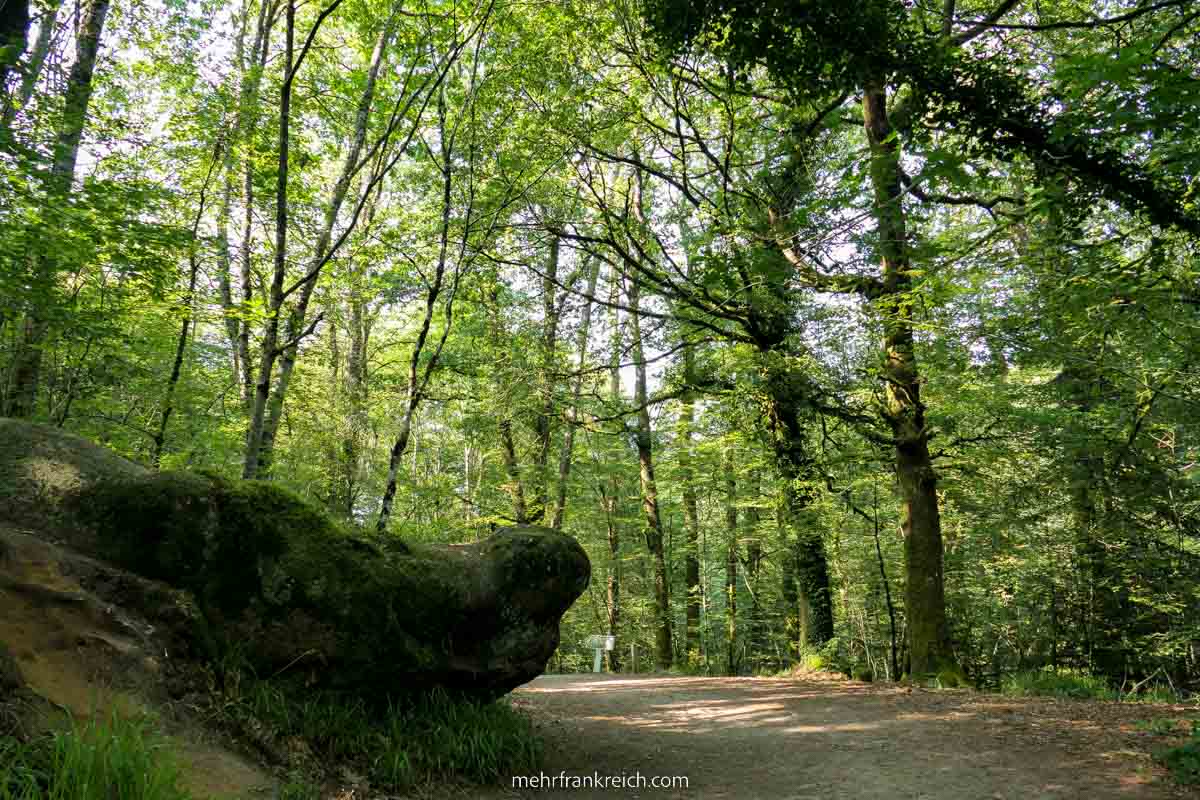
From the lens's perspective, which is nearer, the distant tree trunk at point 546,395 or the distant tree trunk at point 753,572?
the distant tree trunk at point 546,395

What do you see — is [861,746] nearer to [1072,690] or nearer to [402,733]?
[402,733]

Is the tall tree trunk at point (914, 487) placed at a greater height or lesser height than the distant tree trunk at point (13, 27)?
lesser

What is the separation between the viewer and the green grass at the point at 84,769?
6.79 ft

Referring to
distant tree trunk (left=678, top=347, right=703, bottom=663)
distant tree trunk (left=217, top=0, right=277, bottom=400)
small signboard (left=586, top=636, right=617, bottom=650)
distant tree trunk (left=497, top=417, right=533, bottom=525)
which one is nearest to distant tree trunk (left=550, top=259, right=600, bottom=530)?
distant tree trunk (left=497, top=417, right=533, bottom=525)

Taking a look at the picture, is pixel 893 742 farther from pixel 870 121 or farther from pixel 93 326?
pixel 93 326

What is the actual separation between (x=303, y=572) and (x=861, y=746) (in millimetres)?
5182

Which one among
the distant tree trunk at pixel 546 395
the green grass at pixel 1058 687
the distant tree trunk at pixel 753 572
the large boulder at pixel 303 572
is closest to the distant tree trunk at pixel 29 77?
the large boulder at pixel 303 572

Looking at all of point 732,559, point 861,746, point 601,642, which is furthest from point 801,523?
point 732,559

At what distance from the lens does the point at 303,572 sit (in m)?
4.48

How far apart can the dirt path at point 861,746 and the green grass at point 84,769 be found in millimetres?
2983

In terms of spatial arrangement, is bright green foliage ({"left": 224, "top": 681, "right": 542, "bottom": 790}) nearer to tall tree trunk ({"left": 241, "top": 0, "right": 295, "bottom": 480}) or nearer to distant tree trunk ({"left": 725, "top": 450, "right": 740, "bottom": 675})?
tall tree trunk ({"left": 241, "top": 0, "right": 295, "bottom": 480})

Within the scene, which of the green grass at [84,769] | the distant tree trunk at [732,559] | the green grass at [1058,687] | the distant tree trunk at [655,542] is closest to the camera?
the green grass at [84,769]

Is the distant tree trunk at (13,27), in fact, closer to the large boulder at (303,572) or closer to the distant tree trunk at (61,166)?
the distant tree trunk at (61,166)

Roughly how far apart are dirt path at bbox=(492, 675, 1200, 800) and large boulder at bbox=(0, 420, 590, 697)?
1287mm
